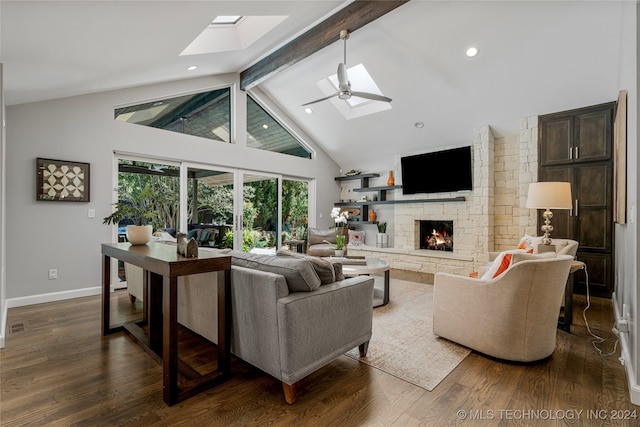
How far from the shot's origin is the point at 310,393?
1.92 metres

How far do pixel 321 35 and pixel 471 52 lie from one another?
204cm

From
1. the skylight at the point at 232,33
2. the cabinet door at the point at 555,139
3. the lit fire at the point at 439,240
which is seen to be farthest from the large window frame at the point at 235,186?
the cabinet door at the point at 555,139

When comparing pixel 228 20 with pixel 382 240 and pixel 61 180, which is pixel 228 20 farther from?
pixel 382 240

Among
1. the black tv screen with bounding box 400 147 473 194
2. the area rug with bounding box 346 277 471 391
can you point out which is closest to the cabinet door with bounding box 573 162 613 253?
the black tv screen with bounding box 400 147 473 194

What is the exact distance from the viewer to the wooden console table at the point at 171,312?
179cm

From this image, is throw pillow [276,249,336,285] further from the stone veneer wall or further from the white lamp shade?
the stone veneer wall

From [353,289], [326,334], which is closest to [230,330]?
[326,334]

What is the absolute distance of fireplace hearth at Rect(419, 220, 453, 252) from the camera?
6246 millimetres

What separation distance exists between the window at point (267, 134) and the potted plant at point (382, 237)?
8.09ft

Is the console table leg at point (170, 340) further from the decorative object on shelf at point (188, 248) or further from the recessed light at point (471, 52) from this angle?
the recessed light at point (471, 52)

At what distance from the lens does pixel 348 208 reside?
7.67 m

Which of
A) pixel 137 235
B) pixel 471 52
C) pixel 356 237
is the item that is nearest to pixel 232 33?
pixel 137 235

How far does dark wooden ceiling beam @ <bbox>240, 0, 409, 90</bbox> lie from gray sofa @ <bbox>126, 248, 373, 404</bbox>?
3186 mm

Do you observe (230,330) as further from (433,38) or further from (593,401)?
(433,38)
